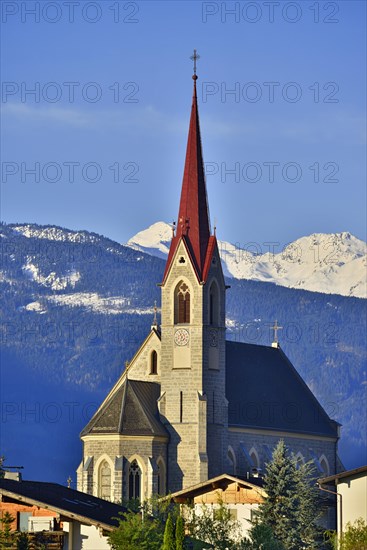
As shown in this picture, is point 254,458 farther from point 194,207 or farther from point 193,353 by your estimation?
point 194,207

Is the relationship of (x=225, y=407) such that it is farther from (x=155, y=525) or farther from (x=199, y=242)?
(x=155, y=525)

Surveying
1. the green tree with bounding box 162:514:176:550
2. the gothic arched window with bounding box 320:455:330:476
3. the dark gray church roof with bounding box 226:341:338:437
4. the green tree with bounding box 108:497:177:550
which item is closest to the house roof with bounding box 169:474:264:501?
the green tree with bounding box 108:497:177:550

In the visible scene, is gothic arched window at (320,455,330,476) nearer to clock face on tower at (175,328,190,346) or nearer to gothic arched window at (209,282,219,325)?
gothic arched window at (209,282,219,325)

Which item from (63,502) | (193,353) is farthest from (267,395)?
(63,502)

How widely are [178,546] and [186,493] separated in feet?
86.4

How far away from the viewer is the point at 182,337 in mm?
139000

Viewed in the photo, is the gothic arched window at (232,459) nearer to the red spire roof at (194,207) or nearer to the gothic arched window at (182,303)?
the gothic arched window at (182,303)

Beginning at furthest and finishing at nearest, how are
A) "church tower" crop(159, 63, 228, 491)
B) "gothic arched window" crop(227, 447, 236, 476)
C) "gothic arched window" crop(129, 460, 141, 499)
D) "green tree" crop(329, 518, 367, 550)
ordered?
"gothic arched window" crop(227, 447, 236, 476) → "church tower" crop(159, 63, 228, 491) → "gothic arched window" crop(129, 460, 141, 499) → "green tree" crop(329, 518, 367, 550)

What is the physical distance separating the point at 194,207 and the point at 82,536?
55668 millimetres

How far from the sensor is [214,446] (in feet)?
454

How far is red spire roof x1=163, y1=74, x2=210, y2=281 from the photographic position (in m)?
139

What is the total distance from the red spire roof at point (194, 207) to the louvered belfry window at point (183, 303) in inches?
61.2

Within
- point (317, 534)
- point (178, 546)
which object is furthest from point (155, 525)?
point (317, 534)

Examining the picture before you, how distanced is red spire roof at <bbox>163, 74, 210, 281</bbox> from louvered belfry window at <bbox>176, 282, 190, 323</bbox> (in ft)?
5.10
